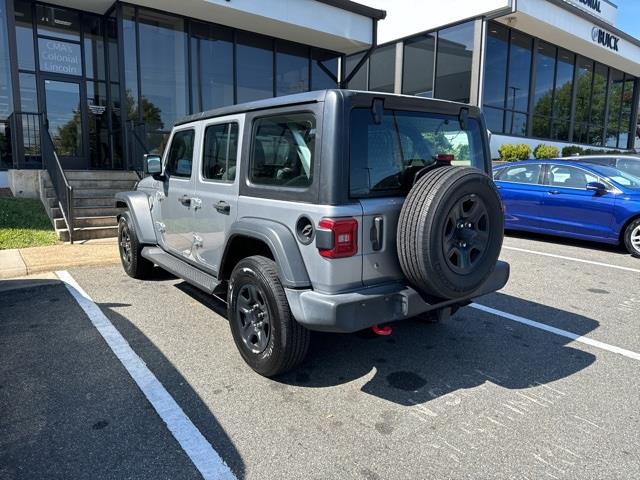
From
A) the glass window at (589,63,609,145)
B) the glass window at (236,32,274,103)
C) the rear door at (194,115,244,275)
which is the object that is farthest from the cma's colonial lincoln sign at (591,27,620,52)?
the rear door at (194,115,244,275)

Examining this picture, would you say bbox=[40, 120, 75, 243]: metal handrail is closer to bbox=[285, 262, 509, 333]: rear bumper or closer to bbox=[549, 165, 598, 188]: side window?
bbox=[285, 262, 509, 333]: rear bumper

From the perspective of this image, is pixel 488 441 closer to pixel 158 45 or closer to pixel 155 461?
pixel 155 461

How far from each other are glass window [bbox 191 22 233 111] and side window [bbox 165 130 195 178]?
8.98 m

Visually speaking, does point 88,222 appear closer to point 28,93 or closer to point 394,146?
point 28,93

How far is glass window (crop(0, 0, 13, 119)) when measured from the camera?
11.4m

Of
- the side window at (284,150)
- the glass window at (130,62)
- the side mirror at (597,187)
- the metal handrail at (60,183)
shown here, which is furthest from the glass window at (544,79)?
the side window at (284,150)

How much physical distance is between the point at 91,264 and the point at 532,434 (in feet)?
19.5

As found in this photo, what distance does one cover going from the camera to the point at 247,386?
127 inches

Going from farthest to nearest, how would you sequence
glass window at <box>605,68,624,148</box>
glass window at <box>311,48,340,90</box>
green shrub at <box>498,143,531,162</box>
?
glass window at <box>605,68,624,148</box>
green shrub at <box>498,143,531,162</box>
glass window at <box>311,48,340,90</box>

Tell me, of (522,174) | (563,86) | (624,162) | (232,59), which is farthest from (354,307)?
(563,86)

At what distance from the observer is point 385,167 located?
3.10 m

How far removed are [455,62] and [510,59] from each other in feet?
8.57

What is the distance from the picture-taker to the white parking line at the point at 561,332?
3822mm

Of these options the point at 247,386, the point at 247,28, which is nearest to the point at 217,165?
the point at 247,386
